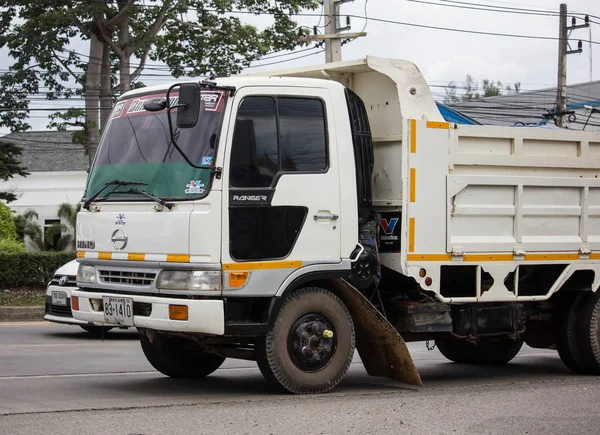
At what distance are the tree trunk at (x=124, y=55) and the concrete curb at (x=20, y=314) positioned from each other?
9.93m

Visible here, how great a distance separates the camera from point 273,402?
801 cm

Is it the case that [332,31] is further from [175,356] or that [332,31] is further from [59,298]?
[175,356]

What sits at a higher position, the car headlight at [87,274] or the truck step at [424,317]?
the car headlight at [87,274]

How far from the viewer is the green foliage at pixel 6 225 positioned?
2927 cm

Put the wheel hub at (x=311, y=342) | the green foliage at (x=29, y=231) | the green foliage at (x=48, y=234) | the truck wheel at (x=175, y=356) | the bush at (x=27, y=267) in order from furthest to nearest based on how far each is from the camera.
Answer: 1. the green foliage at (x=29, y=231)
2. the green foliage at (x=48, y=234)
3. the bush at (x=27, y=267)
4. the truck wheel at (x=175, y=356)
5. the wheel hub at (x=311, y=342)

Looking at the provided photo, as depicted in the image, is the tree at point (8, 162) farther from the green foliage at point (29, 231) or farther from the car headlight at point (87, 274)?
the car headlight at point (87, 274)

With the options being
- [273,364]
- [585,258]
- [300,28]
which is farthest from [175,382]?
[300,28]

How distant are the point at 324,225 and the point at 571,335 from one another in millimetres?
3398

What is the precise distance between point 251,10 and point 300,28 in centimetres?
144

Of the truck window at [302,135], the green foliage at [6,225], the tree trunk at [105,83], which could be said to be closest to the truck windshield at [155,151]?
the truck window at [302,135]

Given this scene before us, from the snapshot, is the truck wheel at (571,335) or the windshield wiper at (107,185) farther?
the truck wheel at (571,335)

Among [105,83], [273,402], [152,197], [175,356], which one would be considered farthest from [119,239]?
[105,83]

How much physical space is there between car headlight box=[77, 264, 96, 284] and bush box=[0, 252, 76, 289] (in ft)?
38.3

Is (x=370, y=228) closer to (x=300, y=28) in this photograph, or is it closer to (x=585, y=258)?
(x=585, y=258)
